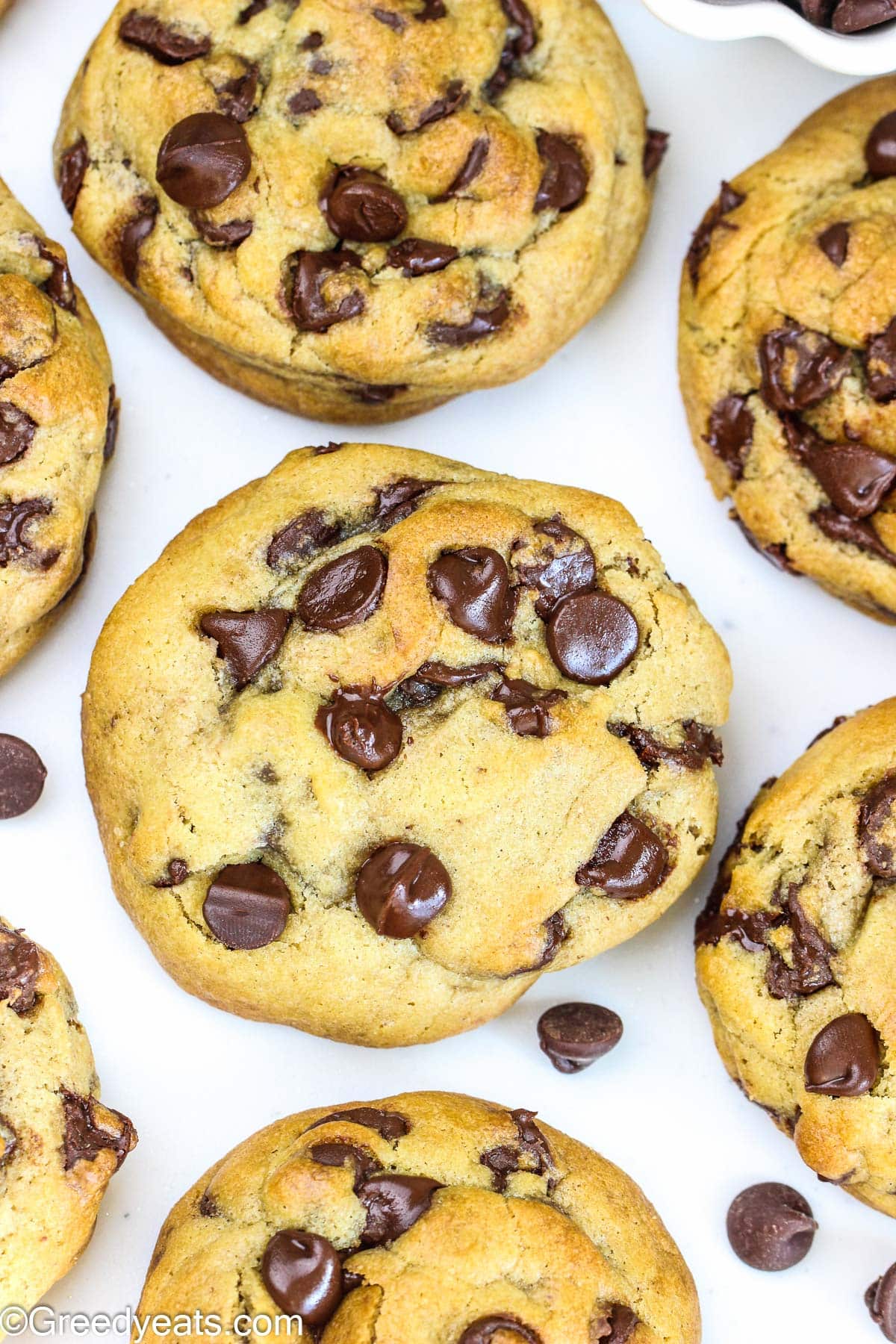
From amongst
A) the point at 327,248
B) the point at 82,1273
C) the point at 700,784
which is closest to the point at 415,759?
the point at 700,784

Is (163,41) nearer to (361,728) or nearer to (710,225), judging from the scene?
(710,225)

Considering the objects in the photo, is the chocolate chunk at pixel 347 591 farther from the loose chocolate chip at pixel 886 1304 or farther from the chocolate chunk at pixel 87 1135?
the loose chocolate chip at pixel 886 1304

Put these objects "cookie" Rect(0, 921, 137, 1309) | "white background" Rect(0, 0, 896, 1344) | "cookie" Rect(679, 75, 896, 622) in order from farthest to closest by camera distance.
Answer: "white background" Rect(0, 0, 896, 1344)
"cookie" Rect(679, 75, 896, 622)
"cookie" Rect(0, 921, 137, 1309)

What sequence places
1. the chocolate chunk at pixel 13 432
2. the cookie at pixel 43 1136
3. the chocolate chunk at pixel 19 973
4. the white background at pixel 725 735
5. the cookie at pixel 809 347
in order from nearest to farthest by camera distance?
the cookie at pixel 43 1136, the chocolate chunk at pixel 19 973, the chocolate chunk at pixel 13 432, the cookie at pixel 809 347, the white background at pixel 725 735

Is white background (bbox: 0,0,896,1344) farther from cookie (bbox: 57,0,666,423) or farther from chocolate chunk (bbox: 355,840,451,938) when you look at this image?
chocolate chunk (bbox: 355,840,451,938)

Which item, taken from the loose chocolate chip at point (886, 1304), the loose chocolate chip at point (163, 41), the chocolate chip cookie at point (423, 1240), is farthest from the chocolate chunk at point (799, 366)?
the loose chocolate chip at point (886, 1304)

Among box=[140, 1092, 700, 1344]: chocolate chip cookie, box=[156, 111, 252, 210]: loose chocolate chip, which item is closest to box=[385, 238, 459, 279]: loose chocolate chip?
box=[156, 111, 252, 210]: loose chocolate chip
